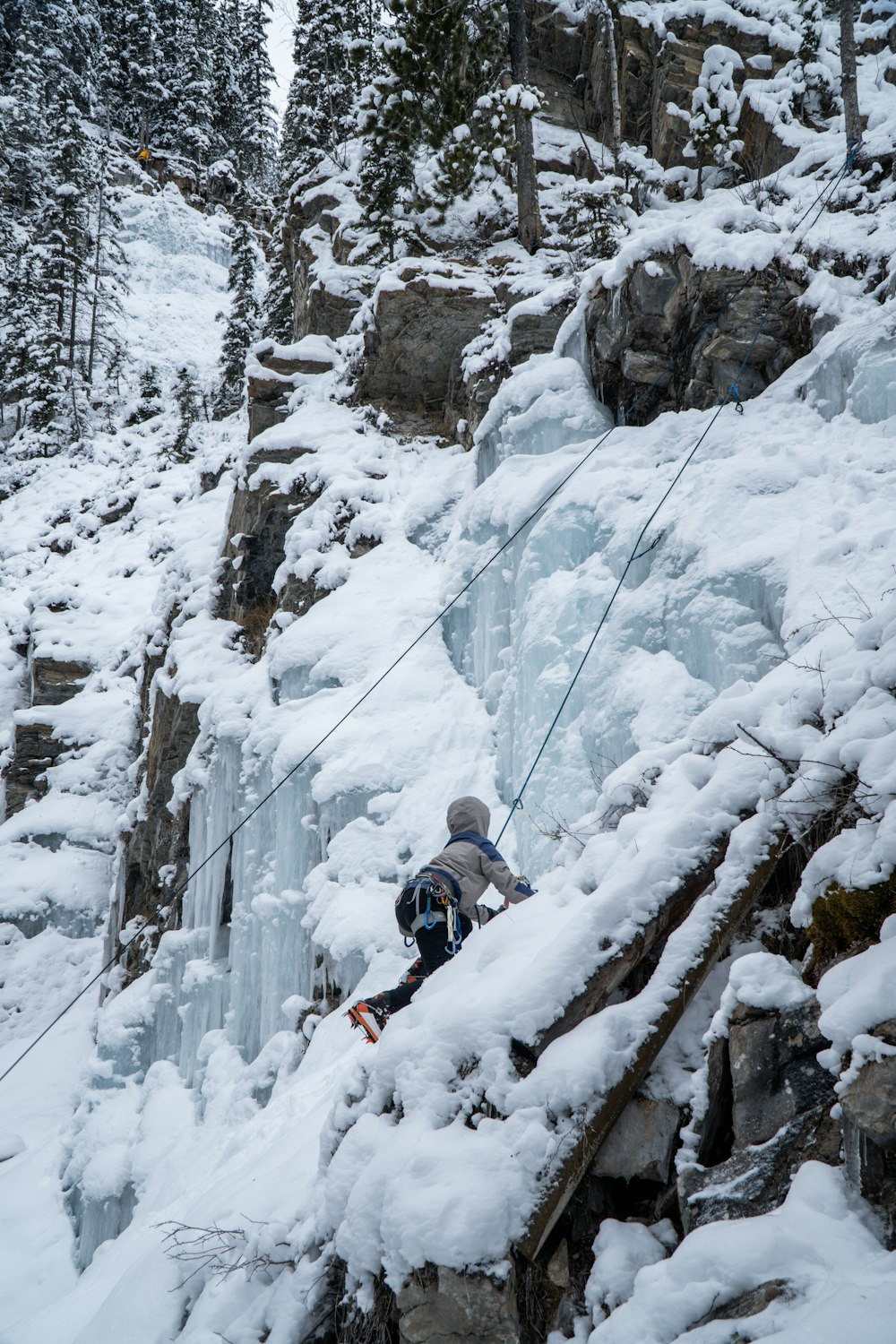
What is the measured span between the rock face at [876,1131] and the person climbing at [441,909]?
1973mm

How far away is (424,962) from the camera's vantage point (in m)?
3.90

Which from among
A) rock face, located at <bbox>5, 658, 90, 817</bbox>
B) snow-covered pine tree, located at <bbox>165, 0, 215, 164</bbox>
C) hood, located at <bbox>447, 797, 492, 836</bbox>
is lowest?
rock face, located at <bbox>5, 658, 90, 817</bbox>

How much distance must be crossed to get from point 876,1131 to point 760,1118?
45cm

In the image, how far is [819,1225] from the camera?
69.6 inches

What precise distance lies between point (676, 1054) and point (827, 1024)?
2.07 ft

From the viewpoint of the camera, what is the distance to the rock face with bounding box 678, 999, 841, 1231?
201 centimetres

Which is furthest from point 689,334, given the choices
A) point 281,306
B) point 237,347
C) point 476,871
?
point 237,347

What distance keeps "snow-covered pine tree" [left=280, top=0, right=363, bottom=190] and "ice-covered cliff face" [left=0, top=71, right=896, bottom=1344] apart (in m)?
9.78

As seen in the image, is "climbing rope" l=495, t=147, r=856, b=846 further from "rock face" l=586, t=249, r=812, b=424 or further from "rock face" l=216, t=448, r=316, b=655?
"rock face" l=216, t=448, r=316, b=655

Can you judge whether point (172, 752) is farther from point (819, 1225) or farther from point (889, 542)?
point (819, 1225)

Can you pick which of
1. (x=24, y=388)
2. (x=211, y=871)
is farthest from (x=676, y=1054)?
(x=24, y=388)

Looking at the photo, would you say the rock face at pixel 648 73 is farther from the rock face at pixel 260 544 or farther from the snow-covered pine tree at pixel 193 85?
the snow-covered pine tree at pixel 193 85

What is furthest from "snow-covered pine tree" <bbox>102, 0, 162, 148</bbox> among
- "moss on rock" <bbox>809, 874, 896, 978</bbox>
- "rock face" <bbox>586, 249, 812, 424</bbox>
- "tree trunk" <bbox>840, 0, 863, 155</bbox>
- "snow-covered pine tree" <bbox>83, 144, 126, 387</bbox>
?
"moss on rock" <bbox>809, 874, 896, 978</bbox>

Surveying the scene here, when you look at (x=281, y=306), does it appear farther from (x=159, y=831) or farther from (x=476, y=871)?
(x=476, y=871)
